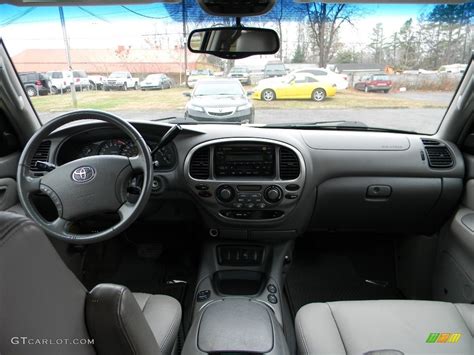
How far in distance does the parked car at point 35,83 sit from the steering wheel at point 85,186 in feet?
3.53

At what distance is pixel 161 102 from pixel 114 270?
142 cm

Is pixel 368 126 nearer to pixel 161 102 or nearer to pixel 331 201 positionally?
pixel 331 201

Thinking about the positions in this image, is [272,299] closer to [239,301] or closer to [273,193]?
[239,301]

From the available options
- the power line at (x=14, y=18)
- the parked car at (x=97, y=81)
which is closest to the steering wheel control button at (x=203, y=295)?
the parked car at (x=97, y=81)

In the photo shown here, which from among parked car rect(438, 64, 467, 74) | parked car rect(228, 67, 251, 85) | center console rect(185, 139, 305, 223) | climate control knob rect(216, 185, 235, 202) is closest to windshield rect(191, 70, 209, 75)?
parked car rect(228, 67, 251, 85)

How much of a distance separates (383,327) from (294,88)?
1480 millimetres

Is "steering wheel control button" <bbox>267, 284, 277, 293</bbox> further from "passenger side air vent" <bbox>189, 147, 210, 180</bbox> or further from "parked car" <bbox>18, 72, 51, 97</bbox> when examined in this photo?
"parked car" <bbox>18, 72, 51, 97</bbox>

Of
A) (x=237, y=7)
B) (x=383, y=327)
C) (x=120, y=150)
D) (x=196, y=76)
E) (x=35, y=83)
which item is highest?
(x=237, y=7)

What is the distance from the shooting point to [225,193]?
2.45 metres

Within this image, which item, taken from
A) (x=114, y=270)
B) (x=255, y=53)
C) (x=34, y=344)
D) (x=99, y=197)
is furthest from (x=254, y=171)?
(x=34, y=344)

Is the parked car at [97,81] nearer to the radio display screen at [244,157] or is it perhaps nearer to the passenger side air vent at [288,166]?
the radio display screen at [244,157]

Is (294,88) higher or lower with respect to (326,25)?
lower

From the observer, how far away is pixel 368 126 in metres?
2.70

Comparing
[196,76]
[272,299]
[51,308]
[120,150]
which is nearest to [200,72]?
[196,76]
